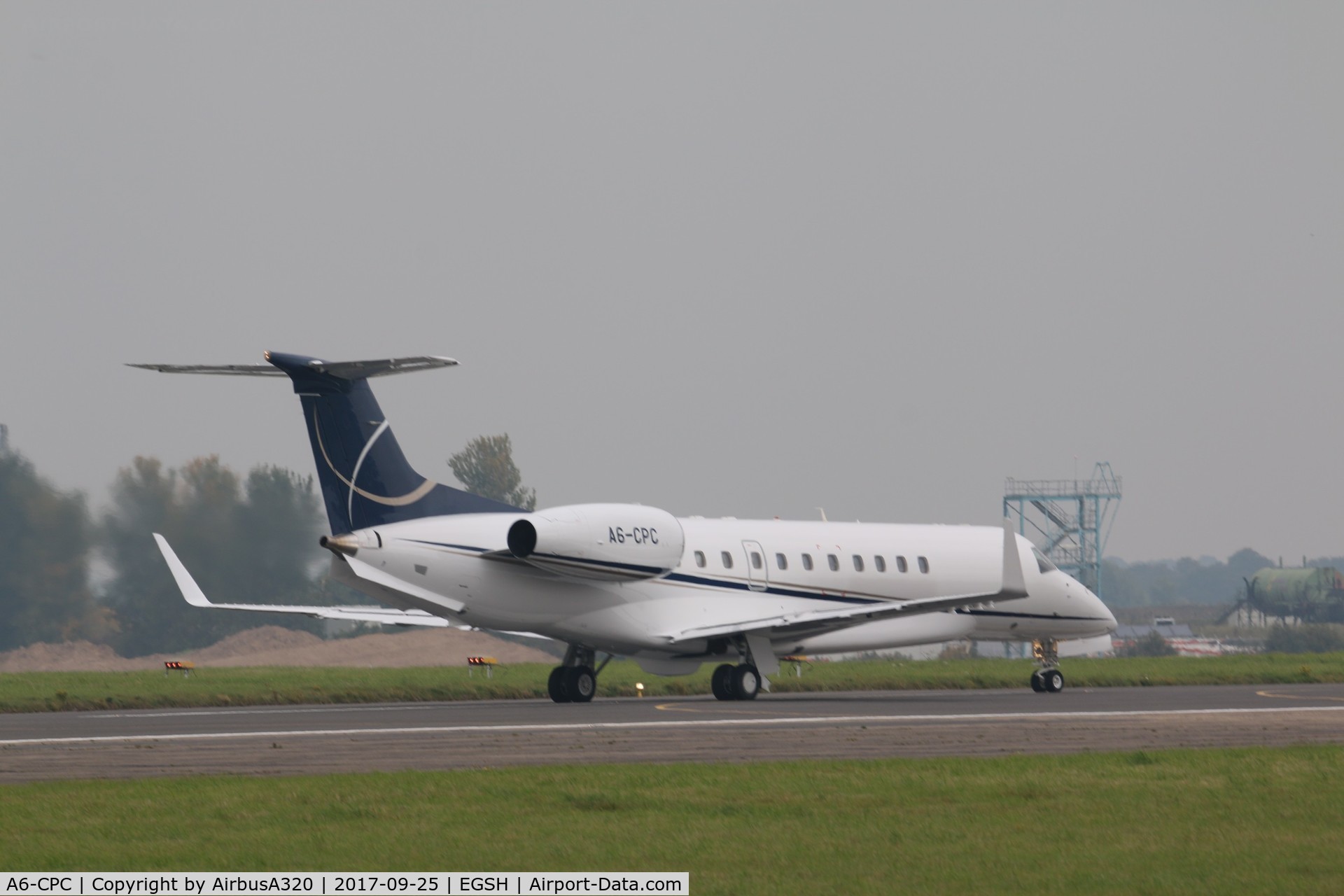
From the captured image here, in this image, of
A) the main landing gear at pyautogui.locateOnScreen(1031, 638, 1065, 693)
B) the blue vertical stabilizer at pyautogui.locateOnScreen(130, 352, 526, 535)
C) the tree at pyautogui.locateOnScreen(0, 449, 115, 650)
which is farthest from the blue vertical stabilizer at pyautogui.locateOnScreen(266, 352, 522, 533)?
the tree at pyautogui.locateOnScreen(0, 449, 115, 650)

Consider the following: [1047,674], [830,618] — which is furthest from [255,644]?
[830,618]

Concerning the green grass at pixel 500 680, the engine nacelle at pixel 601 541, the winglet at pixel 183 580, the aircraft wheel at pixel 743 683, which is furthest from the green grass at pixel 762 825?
the green grass at pixel 500 680

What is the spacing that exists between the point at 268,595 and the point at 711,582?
2932cm

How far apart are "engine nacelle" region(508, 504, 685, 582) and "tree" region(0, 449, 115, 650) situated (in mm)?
30672

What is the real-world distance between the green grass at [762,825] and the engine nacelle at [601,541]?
12340 millimetres

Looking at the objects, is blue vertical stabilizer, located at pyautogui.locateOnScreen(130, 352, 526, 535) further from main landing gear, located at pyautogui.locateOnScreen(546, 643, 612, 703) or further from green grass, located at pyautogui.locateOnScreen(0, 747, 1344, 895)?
green grass, located at pyautogui.locateOnScreen(0, 747, 1344, 895)

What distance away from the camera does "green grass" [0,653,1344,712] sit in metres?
34.8

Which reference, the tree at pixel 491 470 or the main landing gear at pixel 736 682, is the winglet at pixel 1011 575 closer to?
the main landing gear at pixel 736 682

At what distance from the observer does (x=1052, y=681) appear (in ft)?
121

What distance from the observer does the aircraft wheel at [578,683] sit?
32.7m

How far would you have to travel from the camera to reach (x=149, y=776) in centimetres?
1688

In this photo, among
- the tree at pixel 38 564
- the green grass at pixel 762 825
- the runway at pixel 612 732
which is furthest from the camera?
the tree at pixel 38 564

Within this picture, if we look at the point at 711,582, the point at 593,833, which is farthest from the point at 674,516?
the point at 593,833
